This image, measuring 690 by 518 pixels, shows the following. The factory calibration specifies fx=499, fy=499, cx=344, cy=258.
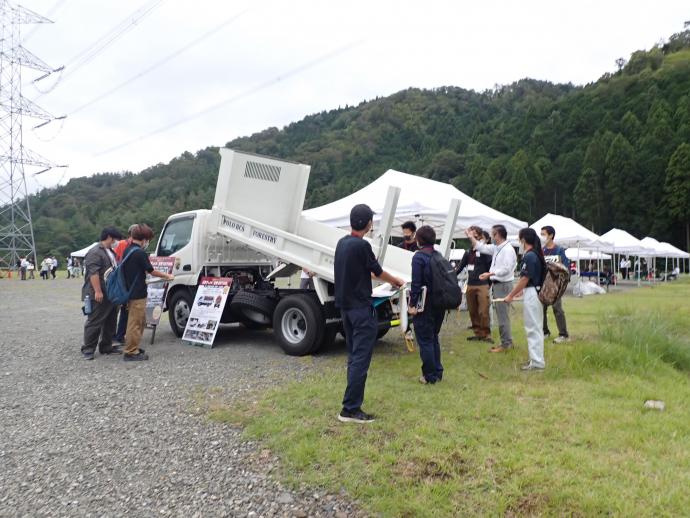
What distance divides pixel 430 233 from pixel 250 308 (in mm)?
3687

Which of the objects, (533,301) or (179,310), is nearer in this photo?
(533,301)

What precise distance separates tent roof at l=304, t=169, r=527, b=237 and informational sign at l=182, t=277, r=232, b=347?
3.38 m

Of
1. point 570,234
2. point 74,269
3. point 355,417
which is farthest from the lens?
point 74,269

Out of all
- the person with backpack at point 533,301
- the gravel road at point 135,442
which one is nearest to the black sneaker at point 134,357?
the gravel road at point 135,442

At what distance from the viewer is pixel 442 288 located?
16.9 feet

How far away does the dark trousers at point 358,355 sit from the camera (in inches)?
167

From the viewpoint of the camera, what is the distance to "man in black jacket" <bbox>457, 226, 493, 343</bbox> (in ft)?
26.5

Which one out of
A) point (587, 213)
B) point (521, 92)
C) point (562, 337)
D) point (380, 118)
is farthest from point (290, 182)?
point (521, 92)

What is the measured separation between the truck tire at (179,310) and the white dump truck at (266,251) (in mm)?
18

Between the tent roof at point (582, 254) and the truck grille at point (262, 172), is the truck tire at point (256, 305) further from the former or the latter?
the tent roof at point (582, 254)

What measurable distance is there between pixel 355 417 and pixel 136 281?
13.2ft

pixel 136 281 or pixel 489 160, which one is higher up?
pixel 489 160

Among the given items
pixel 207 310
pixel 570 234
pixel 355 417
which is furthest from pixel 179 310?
pixel 570 234

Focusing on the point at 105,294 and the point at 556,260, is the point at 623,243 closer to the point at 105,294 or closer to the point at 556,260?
the point at 556,260
